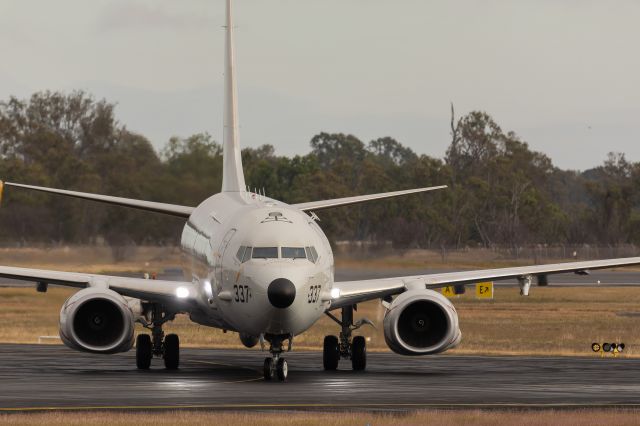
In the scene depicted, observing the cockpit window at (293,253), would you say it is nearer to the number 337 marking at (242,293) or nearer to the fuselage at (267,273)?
the fuselage at (267,273)

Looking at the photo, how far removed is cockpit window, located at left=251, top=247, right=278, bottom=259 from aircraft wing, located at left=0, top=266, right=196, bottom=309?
4.99 metres

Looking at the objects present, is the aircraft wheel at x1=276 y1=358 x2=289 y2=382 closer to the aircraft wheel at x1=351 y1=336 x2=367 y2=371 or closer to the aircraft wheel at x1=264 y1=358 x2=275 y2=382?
the aircraft wheel at x1=264 y1=358 x2=275 y2=382

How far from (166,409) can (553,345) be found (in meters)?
28.1

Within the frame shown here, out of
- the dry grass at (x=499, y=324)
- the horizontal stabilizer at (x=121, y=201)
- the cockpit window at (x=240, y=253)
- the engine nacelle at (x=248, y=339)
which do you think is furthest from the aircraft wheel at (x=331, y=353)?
the dry grass at (x=499, y=324)

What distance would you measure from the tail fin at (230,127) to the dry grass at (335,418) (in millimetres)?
21434

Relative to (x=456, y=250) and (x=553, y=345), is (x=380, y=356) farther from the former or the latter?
(x=456, y=250)

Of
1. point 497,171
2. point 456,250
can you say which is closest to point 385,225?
point 456,250

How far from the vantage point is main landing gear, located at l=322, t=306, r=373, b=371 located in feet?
130

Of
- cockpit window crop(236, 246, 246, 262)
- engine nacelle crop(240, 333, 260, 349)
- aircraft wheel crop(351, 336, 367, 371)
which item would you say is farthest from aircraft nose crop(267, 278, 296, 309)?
aircraft wheel crop(351, 336, 367, 371)

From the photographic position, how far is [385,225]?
120m

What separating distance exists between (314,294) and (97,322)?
6.62 m

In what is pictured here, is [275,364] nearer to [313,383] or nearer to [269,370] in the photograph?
[269,370]

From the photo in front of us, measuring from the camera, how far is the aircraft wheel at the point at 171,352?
39.5 meters

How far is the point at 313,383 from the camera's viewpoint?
34.3m
